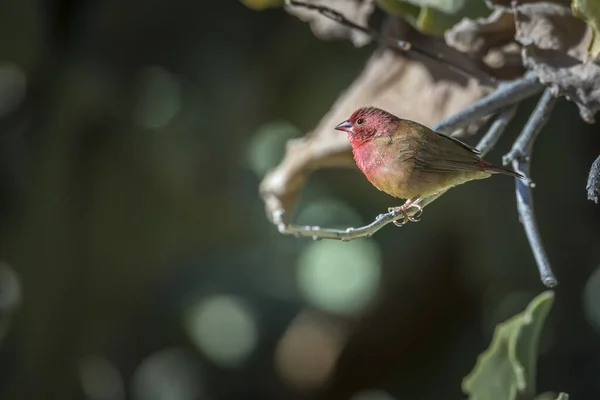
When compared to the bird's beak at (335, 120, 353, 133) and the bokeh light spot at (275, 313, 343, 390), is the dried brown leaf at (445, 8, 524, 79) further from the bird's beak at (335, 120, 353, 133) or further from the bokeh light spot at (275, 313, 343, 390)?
the bokeh light spot at (275, 313, 343, 390)

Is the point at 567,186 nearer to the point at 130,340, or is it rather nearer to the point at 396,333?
the point at 396,333

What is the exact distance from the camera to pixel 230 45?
4.54 feet

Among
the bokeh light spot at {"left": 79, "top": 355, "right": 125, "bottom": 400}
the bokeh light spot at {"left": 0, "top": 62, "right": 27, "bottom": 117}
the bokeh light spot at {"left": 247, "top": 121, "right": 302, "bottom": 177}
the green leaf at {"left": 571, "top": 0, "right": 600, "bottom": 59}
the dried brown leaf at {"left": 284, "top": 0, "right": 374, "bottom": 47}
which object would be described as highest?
the green leaf at {"left": 571, "top": 0, "right": 600, "bottom": 59}

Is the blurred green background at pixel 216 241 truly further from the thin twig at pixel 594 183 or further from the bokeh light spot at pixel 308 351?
the thin twig at pixel 594 183

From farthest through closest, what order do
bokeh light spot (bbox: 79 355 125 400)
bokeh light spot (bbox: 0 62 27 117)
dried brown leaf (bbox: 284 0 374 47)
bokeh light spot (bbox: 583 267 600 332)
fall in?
1. bokeh light spot (bbox: 79 355 125 400)
2. bokeh light spot (bbox: 0 62 27 117)
3. bokeh light spot (bbox: 583 267 600 332)
4. dried brown leaf (bbox: 284 0 374 47)

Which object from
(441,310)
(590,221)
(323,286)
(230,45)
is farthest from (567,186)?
(230,45)

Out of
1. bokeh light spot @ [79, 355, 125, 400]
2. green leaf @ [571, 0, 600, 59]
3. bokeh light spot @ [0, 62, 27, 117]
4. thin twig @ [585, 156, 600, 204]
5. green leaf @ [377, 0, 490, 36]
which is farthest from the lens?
bokeh light spot @ [79, 355, 125, 400]

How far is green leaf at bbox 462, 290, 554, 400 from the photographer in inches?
28.2

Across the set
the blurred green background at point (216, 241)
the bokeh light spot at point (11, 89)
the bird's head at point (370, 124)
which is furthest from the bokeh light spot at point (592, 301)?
the bokeh light spot at point (11, 89)

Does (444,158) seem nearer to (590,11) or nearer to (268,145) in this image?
(590,11)

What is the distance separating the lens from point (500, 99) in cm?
69

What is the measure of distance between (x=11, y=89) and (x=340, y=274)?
0.64 metres

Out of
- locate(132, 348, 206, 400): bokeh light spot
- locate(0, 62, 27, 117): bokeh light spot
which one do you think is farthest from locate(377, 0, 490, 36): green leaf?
locate(132, 348, 206, 400): bokeh light spot

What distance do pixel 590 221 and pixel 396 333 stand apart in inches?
15.4
